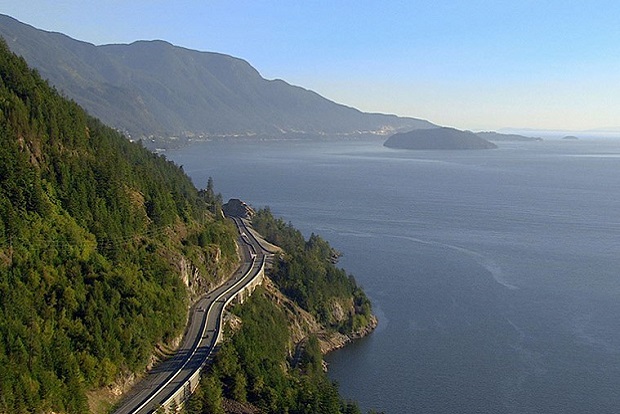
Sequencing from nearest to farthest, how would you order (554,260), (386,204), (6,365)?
(6,365) → (554,260) → (386,204)

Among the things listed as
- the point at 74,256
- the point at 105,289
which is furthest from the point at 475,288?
the point at 74,256

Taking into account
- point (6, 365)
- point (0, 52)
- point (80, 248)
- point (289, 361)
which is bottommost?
point (289, 361)

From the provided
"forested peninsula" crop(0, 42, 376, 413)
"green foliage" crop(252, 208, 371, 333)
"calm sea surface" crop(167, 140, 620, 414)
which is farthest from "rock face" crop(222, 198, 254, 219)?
"forested peninsula" crop(0, 42, 376, 413)

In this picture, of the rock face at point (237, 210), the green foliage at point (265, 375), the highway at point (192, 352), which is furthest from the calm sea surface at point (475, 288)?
the rock face at point (237, 210)

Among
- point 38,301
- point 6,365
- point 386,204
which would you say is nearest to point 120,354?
point 38,301

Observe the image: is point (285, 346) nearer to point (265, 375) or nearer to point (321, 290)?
point (265, 375)

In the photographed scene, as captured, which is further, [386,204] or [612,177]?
[612,177]

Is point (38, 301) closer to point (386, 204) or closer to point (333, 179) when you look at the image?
point (386, 204)
